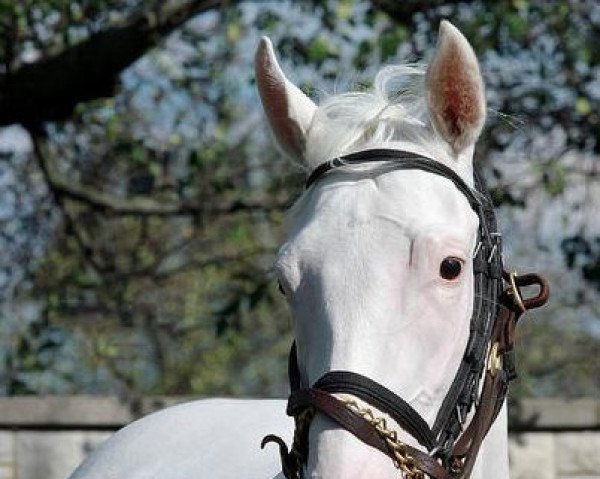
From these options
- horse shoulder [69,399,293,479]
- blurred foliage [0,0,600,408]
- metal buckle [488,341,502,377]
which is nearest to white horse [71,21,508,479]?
metal buckle [488,341,502,377]

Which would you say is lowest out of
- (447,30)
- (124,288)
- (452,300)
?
(124,288)

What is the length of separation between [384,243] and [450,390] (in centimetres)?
31

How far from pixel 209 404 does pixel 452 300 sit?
2.05 m

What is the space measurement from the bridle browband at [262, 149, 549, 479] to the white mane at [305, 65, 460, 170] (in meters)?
0.05

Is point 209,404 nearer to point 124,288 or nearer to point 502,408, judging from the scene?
point 502,408

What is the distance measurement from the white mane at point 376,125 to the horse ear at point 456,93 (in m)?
0.04

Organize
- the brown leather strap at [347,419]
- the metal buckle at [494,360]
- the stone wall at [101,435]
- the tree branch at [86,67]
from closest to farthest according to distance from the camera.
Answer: the brown leather strap at [347,419], the metal buckle at [494,360], the stone wall at [101,435], the tree branch at [86,67]

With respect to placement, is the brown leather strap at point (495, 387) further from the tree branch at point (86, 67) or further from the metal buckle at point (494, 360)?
the tree branch at point (86, 67)

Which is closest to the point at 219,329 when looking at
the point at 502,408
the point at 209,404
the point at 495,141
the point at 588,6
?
the point at 495,141

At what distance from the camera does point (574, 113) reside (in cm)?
825

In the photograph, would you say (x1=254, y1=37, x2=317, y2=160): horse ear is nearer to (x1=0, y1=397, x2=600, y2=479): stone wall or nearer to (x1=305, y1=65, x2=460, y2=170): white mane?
(x1=305, y1=65, x2=460, y2=170): white mane

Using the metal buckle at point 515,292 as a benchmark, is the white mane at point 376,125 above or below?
above

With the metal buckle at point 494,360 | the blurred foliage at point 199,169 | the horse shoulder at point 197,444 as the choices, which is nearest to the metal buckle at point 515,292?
the metal buckle at point 494,360

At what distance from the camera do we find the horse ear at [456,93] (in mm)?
2918
